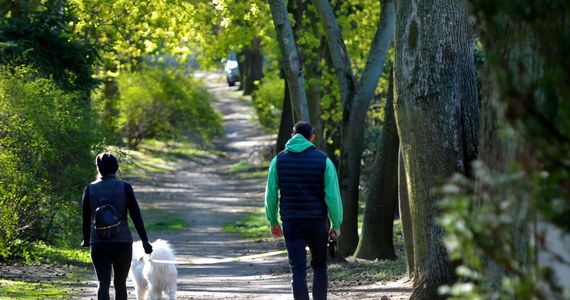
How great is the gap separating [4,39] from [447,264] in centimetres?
1221

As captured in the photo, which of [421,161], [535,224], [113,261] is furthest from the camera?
[421,161]

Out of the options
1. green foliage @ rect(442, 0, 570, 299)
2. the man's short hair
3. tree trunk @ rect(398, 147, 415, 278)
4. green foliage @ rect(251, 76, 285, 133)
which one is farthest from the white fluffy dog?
green foliage @ rect(251, 76, 285, 133)

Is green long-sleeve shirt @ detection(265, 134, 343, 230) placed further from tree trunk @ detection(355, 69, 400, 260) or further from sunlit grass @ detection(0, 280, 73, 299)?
tree trunk @ detection(355, 69, 400, 260)

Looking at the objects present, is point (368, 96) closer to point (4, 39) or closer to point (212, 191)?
point (4, 39)

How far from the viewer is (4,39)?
68.9ft

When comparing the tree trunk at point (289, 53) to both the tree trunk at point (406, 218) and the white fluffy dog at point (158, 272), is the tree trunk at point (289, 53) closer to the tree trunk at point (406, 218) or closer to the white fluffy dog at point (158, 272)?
the tree trunk at point (406, 218)

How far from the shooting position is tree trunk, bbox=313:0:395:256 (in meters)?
19.1

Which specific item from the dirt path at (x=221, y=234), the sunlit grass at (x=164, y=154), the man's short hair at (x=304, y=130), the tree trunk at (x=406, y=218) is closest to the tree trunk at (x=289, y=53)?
the dirt path at (x=221, y=234)

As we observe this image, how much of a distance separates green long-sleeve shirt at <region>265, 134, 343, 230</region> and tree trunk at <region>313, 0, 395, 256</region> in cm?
812

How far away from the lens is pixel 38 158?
1820cm

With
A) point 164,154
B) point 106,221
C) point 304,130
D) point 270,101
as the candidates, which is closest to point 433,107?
point 304,130

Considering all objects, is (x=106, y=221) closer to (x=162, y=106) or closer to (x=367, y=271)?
(x=367, y=271)

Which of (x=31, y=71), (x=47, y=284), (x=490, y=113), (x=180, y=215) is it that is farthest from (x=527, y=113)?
(x=180, y=215)

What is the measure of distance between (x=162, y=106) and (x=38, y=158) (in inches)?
1090
